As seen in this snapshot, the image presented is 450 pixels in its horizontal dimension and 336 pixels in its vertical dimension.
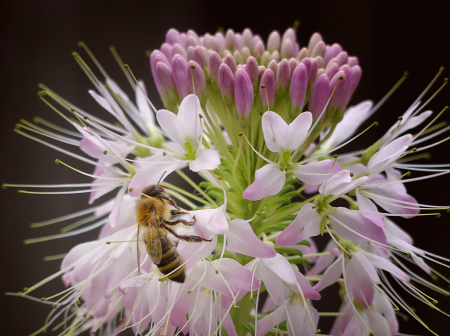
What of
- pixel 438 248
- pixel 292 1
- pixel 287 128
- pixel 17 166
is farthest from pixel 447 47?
pixel 17 166

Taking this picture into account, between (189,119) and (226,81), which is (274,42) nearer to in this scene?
(226,81)

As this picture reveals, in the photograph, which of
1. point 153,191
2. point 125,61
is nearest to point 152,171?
point 153,191

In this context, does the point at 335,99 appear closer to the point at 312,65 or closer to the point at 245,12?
the point at 312,65

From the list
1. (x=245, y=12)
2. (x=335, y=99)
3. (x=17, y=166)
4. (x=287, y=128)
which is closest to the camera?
(x=287, y=128)

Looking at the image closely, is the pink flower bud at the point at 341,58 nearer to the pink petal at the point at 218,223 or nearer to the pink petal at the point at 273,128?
the pink petal at the point at 273,128

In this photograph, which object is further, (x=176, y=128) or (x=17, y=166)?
(x=17, y=166)

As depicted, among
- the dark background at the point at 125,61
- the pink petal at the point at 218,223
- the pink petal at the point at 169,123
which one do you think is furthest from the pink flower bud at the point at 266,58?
the dark background at the point at 125,61

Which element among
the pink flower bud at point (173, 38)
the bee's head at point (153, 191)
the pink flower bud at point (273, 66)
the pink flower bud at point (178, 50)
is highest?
the pink flower bud at point (173, 38)

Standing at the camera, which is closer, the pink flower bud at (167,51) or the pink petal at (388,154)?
the pink petal at (388,154)
